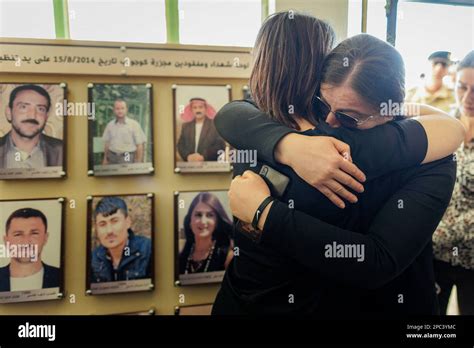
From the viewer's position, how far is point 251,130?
69cm

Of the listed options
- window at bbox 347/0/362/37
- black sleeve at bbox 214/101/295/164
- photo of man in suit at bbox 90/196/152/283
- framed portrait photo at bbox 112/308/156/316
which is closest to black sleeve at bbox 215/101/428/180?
black sleeve at bbox 214/101/295/164

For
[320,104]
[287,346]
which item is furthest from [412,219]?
[287,346]

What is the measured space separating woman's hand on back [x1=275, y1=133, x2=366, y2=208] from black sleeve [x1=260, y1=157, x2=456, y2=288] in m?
0.07

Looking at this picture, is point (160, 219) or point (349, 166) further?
point (160, 219)

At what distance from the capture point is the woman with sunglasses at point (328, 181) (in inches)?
25.6

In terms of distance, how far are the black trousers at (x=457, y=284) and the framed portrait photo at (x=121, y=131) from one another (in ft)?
2.29

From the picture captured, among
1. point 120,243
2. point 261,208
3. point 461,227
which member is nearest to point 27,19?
point 120,243

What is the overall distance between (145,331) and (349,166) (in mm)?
566

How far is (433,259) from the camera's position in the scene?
76cm

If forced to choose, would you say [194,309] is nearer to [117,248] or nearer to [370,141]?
[117,248]

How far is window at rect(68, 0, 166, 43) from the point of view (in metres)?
0.76

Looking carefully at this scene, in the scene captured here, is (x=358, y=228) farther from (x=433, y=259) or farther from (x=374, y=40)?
(x=374, y=40)

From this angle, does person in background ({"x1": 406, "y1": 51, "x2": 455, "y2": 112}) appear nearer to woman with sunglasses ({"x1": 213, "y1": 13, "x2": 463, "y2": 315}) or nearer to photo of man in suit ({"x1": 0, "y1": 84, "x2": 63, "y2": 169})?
woman with sunglasses ({"x1": 213, "y1": 13, "x2": 463, "y2": 315})

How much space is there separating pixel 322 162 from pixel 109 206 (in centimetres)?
48
